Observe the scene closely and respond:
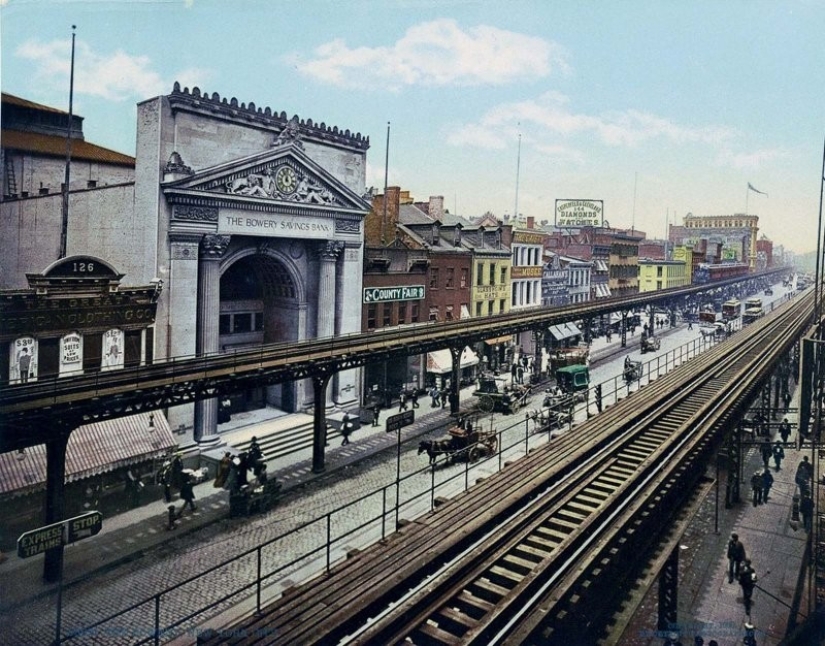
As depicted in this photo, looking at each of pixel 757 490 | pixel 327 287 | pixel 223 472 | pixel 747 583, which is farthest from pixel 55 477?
pixel 757 490

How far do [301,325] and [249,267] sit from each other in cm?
389

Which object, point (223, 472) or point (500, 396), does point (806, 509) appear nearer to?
point (500, 396)

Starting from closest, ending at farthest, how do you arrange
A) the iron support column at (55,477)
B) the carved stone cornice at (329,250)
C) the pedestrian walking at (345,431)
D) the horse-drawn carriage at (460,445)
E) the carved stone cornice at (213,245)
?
the iron support column at (55,477) < the horse-drawn carriage at (460,445) < the carved stone cornice at (213,245) < the pedestrian walking at (345,431) < the carved stone cornice at (329,250)

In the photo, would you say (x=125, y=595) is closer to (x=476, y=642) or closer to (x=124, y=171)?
(x=476, y=642)

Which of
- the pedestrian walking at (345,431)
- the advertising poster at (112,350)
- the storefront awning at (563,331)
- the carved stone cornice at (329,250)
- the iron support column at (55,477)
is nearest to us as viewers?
the iron support column at (55,477)

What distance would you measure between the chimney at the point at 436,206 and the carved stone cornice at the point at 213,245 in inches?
1036

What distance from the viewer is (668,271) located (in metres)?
94.6

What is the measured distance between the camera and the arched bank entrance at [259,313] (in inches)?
1189

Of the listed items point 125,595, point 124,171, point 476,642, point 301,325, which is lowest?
point 125,595

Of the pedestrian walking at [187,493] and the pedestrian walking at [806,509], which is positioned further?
the pedestrian walking at [806,509]

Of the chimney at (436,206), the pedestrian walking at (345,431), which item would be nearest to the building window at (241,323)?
the pedestrian walking at (345,431)

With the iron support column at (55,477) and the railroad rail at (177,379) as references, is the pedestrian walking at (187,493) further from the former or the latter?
the iron support column at (55,477)

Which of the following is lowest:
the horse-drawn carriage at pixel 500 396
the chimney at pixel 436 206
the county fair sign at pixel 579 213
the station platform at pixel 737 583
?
the station platform at pixel 737 583

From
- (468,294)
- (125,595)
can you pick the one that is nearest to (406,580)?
(125,595)
